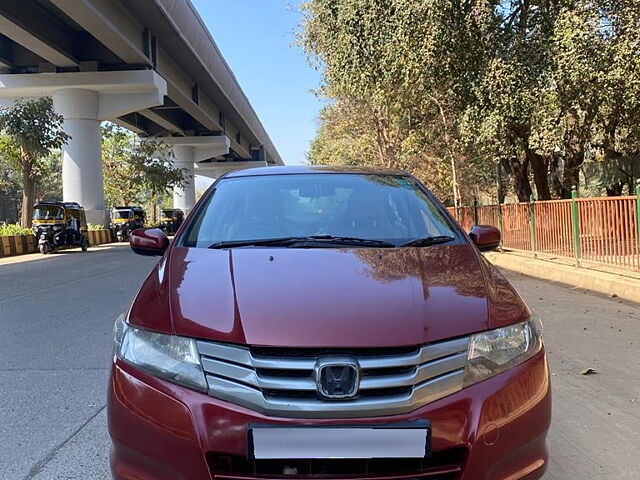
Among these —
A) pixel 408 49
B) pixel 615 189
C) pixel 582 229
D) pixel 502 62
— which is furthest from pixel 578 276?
pixel 615 189

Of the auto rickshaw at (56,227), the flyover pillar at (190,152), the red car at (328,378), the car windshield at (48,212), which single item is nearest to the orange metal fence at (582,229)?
the red car at (328,378)

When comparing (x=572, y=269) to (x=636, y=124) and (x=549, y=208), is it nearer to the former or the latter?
(x=549, y=208)

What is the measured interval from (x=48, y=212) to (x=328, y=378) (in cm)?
2052

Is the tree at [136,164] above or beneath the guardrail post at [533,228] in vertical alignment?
above

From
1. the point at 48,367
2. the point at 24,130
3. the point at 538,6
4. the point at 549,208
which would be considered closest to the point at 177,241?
the point at 48,367

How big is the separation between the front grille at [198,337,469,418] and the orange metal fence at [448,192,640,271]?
784 centimetres

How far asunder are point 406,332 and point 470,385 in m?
0.30

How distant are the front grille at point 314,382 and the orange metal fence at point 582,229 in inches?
309

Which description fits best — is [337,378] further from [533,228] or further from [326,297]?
[533,228]

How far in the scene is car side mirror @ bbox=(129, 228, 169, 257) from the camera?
402 centimetres

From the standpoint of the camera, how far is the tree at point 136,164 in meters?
39.3

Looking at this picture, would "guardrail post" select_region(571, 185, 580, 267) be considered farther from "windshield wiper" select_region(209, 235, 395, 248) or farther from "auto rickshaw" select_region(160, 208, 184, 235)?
"auto rickshaw" select_region(160, 208, 184, 235)

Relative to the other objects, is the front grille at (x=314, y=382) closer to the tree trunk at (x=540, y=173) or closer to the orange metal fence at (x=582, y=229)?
the orange metal fence at (x=582, y=229)

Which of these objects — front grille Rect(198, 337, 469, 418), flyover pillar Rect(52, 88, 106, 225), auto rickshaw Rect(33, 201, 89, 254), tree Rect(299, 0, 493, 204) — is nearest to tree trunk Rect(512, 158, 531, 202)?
tree Rect(299, 0, 493, 204)
